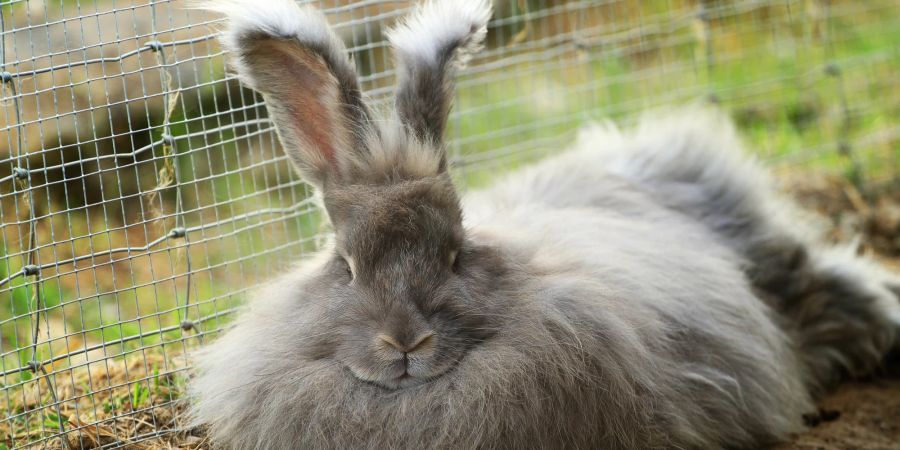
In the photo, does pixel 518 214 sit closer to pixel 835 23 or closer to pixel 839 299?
pixel 839 299

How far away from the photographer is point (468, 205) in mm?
3832

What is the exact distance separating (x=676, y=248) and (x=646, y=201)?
41 centimetres

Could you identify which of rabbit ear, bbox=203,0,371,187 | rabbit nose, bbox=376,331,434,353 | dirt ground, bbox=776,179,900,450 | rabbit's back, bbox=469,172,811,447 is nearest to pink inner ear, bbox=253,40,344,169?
rabbit ear, bbox=203,0,371,187

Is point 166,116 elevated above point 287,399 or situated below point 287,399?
above

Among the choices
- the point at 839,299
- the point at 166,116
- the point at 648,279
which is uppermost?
the point at 166,116

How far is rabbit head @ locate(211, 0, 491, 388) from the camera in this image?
279 cm

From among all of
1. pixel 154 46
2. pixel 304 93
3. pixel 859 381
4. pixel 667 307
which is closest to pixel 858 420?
pixel 859 381

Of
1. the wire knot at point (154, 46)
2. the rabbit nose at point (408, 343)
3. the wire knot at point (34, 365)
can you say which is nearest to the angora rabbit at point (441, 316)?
the rabbit nose at point (408, 343)

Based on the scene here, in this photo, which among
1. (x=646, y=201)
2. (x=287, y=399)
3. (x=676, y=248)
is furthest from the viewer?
(x=646, y=201)

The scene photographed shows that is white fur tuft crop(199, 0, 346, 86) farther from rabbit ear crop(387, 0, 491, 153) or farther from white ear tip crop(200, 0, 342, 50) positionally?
rabbit ear crop(387, 0, 491, 153)

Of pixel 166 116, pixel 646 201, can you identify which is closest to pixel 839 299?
pixel 646 201

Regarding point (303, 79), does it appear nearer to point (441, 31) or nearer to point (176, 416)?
point (441, 31)

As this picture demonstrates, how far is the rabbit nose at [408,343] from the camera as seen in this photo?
2695 millimetres

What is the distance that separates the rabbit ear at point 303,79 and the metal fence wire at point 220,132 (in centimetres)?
34
